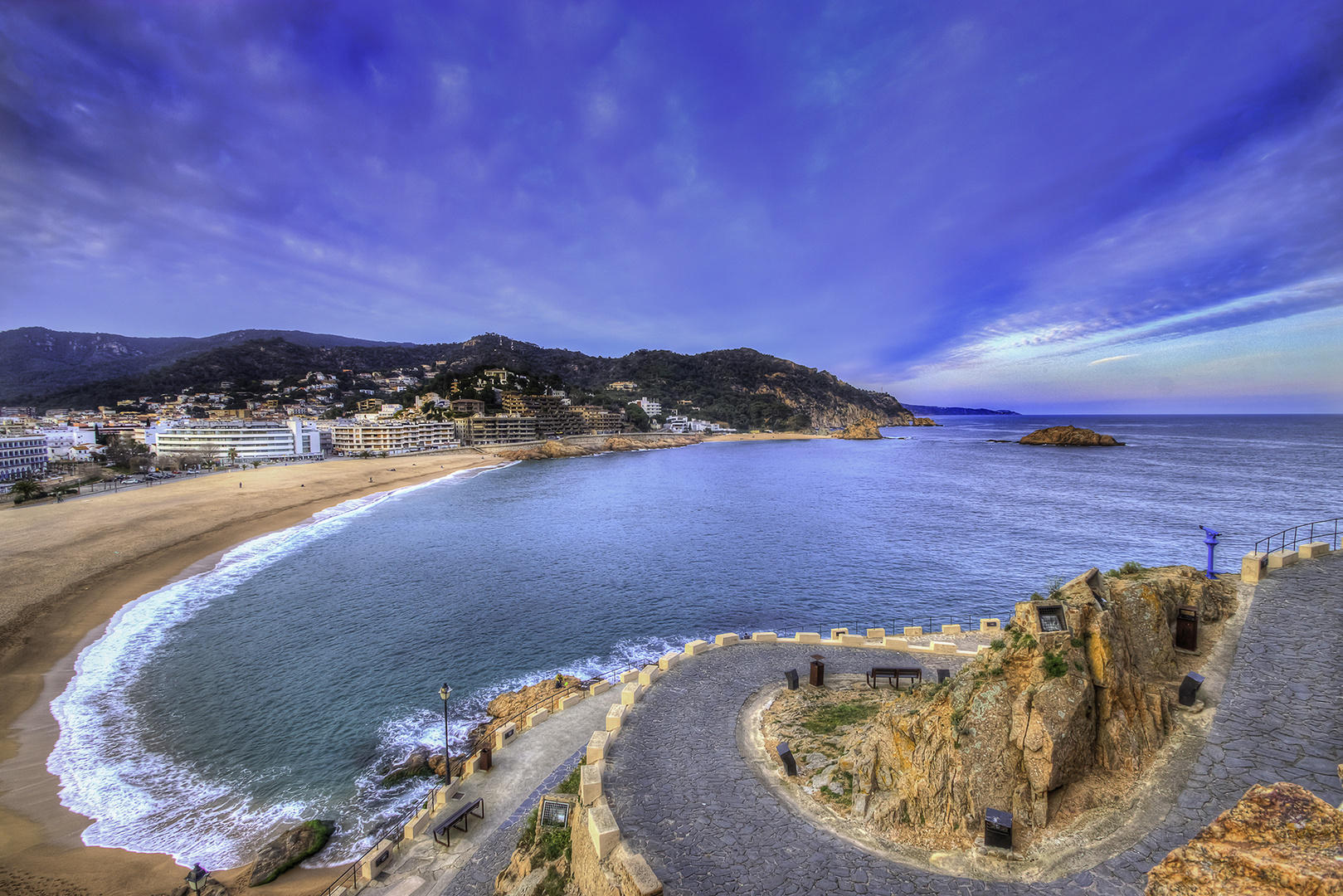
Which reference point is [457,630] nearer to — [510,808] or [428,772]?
[428,772]

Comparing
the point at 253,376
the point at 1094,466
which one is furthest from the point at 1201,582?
the point at 253,376

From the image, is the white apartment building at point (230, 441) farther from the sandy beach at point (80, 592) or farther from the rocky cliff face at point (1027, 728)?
the rocky cliff face at point (1027, 728)

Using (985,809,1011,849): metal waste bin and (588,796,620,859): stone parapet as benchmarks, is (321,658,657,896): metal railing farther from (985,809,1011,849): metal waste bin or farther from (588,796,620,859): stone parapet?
(985,809,1011,849): metal waste bin

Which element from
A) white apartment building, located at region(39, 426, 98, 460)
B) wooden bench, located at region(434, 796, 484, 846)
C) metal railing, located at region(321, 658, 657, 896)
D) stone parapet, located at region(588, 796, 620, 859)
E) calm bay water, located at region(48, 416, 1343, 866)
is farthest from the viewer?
white apartment building, located at region(39, 426, 98, 460)

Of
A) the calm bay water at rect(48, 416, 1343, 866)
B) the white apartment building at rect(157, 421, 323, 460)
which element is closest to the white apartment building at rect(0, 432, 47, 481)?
the white apartment building at rect(157, 421, 323, 460)

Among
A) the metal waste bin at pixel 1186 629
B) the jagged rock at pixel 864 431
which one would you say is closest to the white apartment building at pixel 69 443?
the metal waste bin at pixel 1186 629
